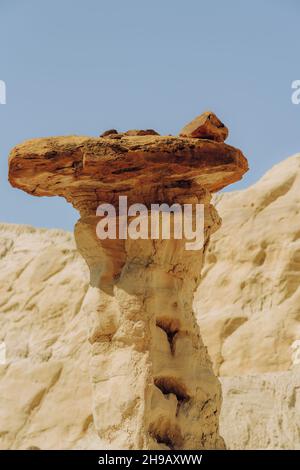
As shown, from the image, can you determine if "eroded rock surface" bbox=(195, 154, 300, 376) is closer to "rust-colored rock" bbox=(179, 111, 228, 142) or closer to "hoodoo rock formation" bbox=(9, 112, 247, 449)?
"hoodoo rock formation" bbox=(9, 112, 247, 449)

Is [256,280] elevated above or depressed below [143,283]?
Answer: below

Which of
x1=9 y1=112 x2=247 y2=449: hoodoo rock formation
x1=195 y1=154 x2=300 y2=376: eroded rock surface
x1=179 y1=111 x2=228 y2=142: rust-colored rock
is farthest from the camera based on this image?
x1=195 y1=154 x2=300 y2=376: eroded rock surface

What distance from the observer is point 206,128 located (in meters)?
12.3

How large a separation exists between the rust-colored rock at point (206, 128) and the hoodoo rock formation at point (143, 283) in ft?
0.23

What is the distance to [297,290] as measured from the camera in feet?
72.8

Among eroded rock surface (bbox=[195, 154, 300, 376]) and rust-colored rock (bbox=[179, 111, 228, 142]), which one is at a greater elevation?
rust-colored rock (bbox=[179, 111, 228, 142])

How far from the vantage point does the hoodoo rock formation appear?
38.9 ft

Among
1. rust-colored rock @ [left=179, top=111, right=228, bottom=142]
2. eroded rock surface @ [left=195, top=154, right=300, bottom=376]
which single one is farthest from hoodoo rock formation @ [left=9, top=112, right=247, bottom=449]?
eroded rock surface @ [left=195, top=154, right=300, bottom=376]

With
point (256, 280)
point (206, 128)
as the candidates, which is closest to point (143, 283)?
point (206, 128)

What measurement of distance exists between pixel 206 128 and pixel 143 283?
1.95 m

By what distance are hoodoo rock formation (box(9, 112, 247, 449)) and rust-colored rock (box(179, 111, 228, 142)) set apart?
7cm

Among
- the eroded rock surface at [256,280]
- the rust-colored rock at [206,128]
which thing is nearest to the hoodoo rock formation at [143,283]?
the rust-colored rock at [206,128]

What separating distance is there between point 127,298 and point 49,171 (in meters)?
1.72

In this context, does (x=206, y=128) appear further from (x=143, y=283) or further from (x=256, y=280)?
(x=256, y=280)
